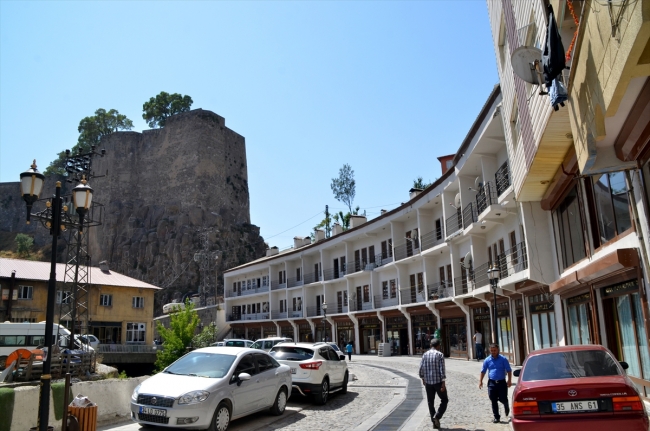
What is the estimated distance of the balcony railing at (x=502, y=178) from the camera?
20.3 metres

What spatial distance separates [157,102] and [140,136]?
1037 centimetres

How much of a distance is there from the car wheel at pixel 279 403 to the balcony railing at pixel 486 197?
14115mm

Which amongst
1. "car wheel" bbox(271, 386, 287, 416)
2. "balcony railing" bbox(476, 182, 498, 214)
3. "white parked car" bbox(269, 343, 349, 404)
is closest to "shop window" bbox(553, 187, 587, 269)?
"balcony railing" bbox(476, 182, 498, 214)

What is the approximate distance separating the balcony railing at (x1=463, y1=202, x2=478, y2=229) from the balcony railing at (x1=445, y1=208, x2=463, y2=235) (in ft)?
3.26

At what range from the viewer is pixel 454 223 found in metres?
28.5

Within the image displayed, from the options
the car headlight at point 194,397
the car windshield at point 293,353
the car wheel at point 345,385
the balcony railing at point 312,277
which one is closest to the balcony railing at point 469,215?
the car wheel at point 345,385

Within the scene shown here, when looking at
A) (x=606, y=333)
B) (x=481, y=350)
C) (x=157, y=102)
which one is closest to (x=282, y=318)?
(x=481, y=350)

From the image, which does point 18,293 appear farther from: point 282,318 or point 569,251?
point 569,251

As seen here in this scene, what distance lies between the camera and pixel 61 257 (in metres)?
78.0

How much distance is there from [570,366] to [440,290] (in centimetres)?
2463

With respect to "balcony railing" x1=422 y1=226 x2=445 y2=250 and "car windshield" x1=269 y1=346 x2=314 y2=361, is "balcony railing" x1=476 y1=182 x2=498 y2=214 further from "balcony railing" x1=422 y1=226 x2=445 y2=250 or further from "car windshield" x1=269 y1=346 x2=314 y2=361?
"car windshield" x1=269 y1=346 x2=314 y2=361

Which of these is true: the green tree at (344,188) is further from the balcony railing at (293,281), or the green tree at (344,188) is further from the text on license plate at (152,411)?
the text on license plate at (152,411)

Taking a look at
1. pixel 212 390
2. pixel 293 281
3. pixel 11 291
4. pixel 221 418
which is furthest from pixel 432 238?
pixel 11 291

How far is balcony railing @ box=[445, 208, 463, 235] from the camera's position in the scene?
27.7m
